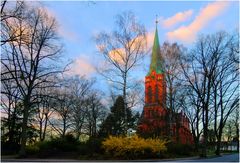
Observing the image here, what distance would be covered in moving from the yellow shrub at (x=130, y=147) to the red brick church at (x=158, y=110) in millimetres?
9235

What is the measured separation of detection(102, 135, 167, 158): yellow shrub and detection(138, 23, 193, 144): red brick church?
9.24 metres

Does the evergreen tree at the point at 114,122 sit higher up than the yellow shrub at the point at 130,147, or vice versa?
the evergreen tree at the point at 114,122

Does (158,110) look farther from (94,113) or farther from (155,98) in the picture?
(94,113)

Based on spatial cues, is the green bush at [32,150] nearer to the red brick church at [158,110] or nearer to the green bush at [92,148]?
the green bush at [92,148]

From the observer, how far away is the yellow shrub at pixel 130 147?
96.6ft

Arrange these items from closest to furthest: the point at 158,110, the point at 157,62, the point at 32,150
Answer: the point at 32,150, the point at 157,62, the point at 158,110

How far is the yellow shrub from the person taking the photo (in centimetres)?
2945

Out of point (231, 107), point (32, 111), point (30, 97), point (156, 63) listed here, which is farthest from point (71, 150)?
point (231, 107)

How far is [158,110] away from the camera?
47969 mm

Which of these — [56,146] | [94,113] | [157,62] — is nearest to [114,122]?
[94,113]

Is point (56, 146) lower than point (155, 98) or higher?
lower

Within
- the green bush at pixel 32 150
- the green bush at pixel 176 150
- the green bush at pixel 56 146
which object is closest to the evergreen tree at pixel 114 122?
the green bush at pixel 56 146

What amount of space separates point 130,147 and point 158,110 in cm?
1923

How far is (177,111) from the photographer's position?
43344 millimetres
